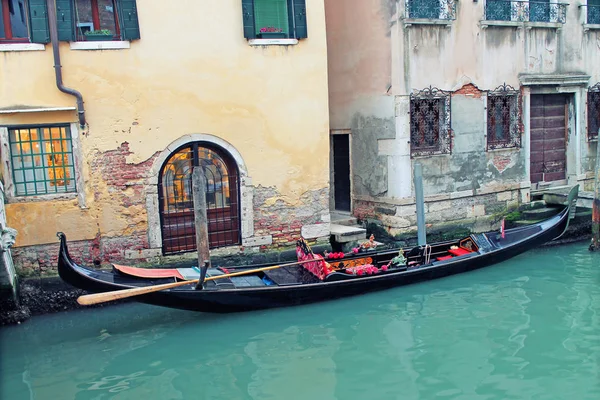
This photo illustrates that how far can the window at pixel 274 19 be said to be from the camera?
7.18m

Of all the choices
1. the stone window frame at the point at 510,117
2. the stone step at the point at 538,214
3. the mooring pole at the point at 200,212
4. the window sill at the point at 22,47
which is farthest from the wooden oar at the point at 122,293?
the stone step at the point at 538,214

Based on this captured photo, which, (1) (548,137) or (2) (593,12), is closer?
(2) (593,12)

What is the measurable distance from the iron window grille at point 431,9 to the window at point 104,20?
3.53 meters

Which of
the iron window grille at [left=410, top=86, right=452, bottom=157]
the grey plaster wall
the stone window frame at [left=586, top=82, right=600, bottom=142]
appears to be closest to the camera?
the iron window grille at [left=410, top=86, right=452, bottom=157]

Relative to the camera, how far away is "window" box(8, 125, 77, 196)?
6.50 metres

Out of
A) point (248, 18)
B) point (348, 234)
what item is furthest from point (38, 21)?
point (348, 234)

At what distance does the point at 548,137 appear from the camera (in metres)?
9.73

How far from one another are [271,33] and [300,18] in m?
0.42

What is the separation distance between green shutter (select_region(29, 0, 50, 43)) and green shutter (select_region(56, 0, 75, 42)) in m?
0.12

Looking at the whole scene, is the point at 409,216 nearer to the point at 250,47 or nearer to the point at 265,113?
the point at 265,113

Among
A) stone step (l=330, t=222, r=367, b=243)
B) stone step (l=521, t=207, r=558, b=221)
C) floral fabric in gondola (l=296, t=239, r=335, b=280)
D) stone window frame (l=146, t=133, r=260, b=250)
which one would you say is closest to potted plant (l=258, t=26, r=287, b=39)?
stone window frame (l=146, t=133, r=260, b=250)

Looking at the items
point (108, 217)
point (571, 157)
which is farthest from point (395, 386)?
point (571, 157)

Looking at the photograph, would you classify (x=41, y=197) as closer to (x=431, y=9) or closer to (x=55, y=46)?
(x=55, y=46)

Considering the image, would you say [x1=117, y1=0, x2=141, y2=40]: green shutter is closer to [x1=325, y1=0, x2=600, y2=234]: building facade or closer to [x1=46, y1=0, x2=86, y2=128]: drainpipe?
[x1=46, y1=0, x2=86, y2=128]: drainpipe
